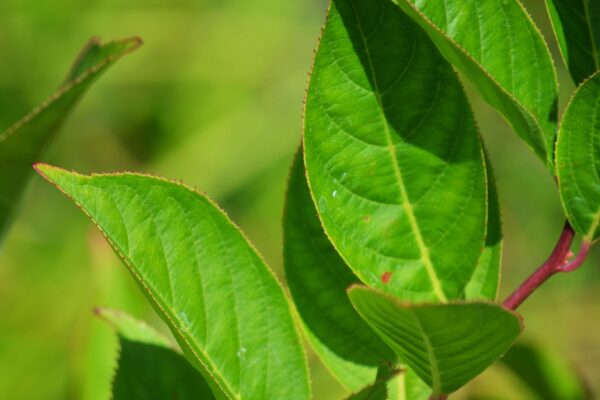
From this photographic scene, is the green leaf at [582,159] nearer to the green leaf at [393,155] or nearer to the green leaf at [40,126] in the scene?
the green leaf at [393,155]

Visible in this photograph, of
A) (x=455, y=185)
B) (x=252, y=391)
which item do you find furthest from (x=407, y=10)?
(x=252, y=391)

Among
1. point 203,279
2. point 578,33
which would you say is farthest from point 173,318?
point 578,33

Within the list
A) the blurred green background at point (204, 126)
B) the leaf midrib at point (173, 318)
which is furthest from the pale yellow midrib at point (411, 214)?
the blurred green background at point (204, 126)

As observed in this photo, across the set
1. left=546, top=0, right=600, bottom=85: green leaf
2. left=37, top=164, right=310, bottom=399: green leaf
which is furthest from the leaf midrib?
left=546, top=0, right=600, bottom=85: green leaf

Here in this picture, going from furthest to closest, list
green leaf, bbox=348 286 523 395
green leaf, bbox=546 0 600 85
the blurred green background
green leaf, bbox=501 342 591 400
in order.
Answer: the blurred green background, green leaf, bbox=501 342 591 400, green leaf, bbox=546 0 600 85, green leaf, bbox=348 286 523 395

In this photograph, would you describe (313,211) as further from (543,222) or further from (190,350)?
(543,222)

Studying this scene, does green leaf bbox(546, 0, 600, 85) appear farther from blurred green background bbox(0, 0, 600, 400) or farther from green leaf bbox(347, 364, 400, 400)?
blurred green background bbox(0, 0, 600, 400)
